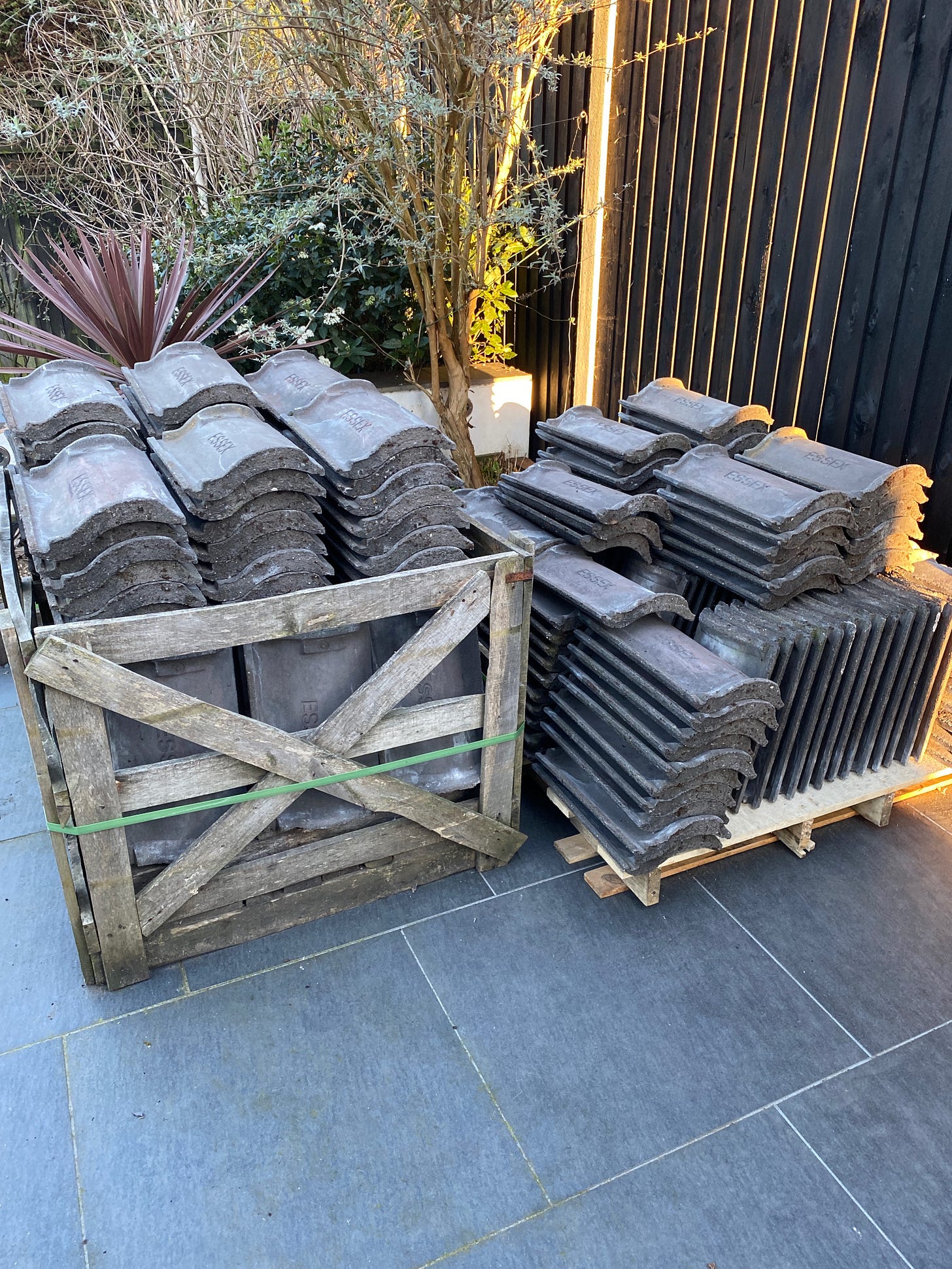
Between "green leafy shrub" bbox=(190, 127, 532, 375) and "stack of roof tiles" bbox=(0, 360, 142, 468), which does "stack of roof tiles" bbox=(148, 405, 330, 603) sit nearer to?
"stack of roof tiles" bbox=(0, 360, 142, 468)

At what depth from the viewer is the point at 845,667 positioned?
354 cm

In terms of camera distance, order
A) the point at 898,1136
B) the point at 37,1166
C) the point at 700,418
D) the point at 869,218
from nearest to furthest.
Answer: the point at 37,1166 < the point at 898,1136 < the point at 869,218 < the point at 700,418

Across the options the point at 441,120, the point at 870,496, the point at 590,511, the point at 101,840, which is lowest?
the point at 101,840

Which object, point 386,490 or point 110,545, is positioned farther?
point 386,490

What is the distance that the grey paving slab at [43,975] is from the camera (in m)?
2.96

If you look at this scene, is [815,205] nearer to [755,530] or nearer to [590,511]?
[755,530]

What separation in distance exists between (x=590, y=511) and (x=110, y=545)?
189 centimetres

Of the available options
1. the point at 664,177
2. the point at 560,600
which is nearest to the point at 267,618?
the point at 560,600

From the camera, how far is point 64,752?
2670mm

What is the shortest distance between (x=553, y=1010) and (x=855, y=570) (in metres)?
2.17

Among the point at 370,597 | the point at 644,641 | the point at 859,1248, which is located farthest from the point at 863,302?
the point at 859,1248

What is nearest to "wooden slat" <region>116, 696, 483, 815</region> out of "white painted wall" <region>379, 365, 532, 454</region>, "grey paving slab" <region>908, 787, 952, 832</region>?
"grey paving slab" <region>908, 787, 952, 832</region>

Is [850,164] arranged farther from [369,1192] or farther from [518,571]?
[369,1192]

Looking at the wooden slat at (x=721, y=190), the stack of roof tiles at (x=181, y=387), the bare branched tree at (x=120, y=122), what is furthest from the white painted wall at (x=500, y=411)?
the bare branched tree at (x=120, y=122)
